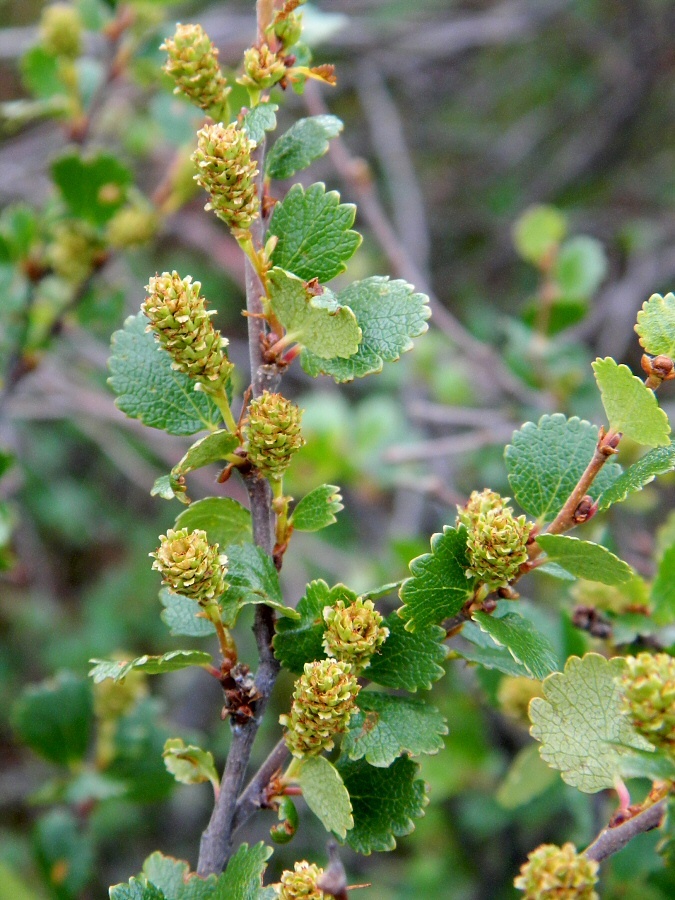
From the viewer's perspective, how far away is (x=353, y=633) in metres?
0.73

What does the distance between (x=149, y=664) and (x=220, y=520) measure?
0.17 m

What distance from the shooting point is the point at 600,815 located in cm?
128

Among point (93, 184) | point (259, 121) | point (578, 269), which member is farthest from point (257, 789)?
point (578, 269)

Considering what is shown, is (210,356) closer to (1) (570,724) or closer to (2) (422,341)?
(1) (570,724)

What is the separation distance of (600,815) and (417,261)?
1.97 m

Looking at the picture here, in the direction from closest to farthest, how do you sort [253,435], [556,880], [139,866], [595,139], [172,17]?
[556,880] → [253,435] → [139,866] → [172,17] → [595,139]

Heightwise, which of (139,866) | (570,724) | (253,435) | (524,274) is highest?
(253,435)

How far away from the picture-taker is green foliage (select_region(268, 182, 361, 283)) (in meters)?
0.79

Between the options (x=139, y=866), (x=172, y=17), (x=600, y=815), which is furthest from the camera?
(x=172, y=17)

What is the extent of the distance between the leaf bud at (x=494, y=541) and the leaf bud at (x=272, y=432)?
17cm

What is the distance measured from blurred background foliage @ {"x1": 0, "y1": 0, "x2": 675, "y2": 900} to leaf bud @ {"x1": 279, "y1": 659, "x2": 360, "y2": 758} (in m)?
0.47

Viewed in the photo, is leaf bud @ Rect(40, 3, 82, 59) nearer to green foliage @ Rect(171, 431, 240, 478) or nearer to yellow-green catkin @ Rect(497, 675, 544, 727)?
green foliage @ Rect(171, 431, 240, 478)

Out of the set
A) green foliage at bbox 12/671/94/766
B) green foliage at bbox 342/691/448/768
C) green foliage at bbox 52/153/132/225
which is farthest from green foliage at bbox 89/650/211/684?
green foliage at bbox 52/153/132/225

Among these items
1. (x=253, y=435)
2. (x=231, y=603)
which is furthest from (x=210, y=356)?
(x=231, y=603)
